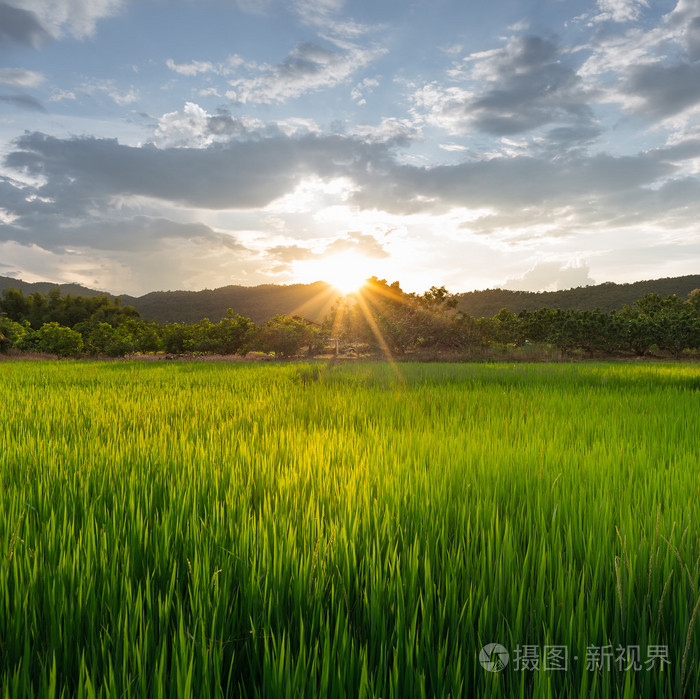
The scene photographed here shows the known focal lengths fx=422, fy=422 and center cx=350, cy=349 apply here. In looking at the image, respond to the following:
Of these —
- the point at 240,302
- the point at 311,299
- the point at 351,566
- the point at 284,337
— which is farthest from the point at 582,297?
the point at 351,566

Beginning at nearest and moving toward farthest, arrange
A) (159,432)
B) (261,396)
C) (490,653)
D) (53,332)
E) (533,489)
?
(490,653), (533,489), (159,432), (261,396), (53,332)

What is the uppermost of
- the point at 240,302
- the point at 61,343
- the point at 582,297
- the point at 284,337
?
the point at 240,302

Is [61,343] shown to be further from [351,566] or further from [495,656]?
[495,656]

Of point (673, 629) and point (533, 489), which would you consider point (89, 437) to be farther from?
point (673, 629)

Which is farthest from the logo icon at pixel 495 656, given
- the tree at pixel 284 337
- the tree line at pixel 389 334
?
the tree at pixel 284 337

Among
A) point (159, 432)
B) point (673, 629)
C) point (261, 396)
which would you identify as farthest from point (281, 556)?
point (261, 396)

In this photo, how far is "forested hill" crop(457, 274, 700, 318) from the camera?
58531mm

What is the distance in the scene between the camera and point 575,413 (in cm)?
465

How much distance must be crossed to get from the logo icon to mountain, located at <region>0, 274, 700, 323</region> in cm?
4132

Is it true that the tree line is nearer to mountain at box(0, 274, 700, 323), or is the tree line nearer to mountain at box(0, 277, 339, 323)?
mountain at box(0, 274, 700, 323)

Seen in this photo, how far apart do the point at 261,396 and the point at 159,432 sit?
8.53 ft

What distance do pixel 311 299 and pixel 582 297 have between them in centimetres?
4857

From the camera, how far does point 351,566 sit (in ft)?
4.71

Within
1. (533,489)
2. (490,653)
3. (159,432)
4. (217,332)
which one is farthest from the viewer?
(217,332)
